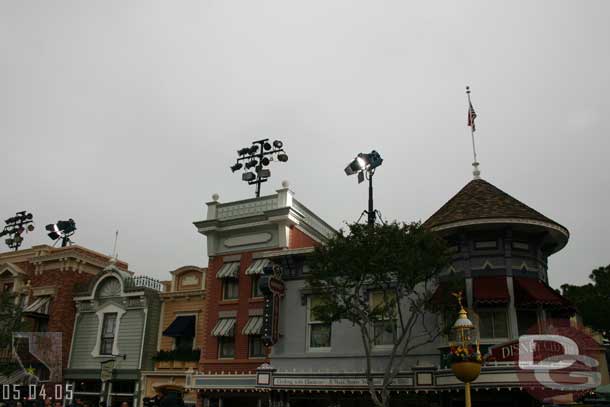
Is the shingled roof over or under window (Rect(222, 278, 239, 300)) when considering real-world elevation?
over

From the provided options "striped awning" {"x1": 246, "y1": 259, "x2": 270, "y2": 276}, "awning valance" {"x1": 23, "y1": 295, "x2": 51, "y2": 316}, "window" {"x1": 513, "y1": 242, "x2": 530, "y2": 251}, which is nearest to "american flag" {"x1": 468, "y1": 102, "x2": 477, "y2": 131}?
"window" {"x1": 513, "y1": 242, "x2": 530, "y2": 251}

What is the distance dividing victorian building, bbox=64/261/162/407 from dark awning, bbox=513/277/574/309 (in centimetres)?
1962

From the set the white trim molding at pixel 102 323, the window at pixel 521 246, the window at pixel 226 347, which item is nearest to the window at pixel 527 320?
the window at pixel 521 246

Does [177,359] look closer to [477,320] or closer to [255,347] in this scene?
[255,347]

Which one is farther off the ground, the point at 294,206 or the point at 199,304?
the point at 294,206

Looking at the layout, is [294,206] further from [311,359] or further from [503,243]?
[503,243]

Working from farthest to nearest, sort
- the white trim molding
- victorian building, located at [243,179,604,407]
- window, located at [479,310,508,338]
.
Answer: the white trim molding, window, located at [479,310,508,338], victorian building, located at [243,179,604,407]

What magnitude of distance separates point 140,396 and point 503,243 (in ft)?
66.0

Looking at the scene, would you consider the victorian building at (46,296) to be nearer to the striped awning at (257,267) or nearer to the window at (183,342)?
the window at (183,342)

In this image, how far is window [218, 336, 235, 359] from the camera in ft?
86.2

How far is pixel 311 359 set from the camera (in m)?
23.0

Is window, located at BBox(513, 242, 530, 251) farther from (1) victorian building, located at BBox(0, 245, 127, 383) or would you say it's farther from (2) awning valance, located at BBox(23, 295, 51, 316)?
(2) awning valance, located at BBox(23, 295, 51, 316)

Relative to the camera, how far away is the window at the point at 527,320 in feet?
64.4

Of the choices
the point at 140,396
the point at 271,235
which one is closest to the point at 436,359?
the point at 271,235
